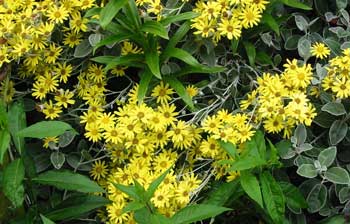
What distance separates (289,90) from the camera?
88.0 inches

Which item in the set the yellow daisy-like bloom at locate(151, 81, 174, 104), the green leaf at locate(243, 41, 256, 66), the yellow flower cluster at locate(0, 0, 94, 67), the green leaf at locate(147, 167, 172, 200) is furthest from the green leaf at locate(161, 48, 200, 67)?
the green leaf at locate(147, 167, 172, 200)

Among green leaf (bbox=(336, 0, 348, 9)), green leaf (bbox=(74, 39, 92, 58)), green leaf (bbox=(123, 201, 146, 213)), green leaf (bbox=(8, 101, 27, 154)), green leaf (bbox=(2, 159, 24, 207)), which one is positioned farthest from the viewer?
green leaf (bbox=(336, 0, 348, 9))

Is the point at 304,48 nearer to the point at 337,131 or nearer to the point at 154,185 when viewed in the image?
the point at 337,131

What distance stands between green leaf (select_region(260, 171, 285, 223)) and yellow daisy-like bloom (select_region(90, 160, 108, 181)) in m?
0.56

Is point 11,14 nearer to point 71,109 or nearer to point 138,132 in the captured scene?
point 71,109

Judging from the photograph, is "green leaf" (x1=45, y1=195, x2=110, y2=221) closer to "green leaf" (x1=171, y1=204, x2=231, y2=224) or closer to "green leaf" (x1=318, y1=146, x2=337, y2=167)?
"green leaf" (x1=171, y1=204, x2=231, y2=224)

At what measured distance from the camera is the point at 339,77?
7.42 ft

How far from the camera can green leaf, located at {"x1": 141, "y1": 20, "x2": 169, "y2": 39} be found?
2195 mm

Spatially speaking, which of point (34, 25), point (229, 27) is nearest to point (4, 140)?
point (34, 25)

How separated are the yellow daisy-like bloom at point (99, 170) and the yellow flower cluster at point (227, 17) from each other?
1.80 feet

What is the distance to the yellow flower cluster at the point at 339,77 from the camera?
224 centimetres

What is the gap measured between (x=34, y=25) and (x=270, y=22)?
2.60 feet

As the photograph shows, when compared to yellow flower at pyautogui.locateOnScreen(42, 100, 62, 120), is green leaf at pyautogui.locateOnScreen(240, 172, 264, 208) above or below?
below

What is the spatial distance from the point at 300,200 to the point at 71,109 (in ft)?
2.73
